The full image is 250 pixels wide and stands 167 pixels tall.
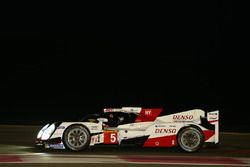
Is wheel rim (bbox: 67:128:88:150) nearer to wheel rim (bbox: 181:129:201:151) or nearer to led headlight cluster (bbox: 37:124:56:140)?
led headlight cluster (bbox: 37:124:56:140)

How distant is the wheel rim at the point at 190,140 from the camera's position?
15.2m

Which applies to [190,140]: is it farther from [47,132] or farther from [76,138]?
[47,132]

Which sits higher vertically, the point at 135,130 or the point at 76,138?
the point at 135,130

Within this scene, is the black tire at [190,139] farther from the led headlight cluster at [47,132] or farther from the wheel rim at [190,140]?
the led headlight cluster at [47,132]

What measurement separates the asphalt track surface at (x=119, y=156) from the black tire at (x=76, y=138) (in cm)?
23

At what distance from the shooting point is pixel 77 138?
49.0 feet

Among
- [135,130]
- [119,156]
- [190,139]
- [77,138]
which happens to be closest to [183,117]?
[190,139]

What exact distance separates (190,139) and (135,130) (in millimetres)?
1548

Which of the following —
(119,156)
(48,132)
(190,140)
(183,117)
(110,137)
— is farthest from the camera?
(183,117)

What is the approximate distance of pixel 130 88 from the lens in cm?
5053

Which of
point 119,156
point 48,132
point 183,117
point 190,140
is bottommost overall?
point 119,156

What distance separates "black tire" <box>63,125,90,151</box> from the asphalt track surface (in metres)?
0.23

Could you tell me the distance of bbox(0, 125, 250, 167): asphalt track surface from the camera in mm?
12062

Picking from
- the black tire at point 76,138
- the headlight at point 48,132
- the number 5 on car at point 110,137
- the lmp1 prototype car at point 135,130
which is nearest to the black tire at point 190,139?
the lmp1 prototype car at point 135,130
